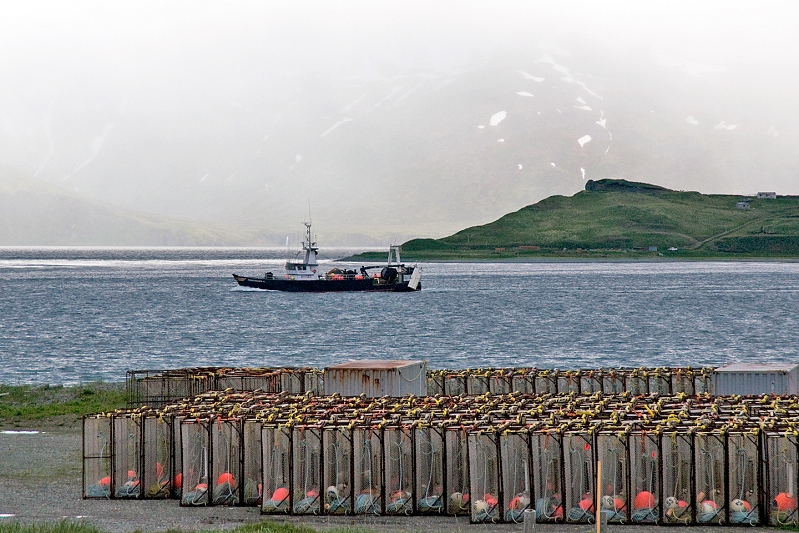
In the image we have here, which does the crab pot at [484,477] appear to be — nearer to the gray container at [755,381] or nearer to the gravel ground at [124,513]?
the gravel ground at [124,513]

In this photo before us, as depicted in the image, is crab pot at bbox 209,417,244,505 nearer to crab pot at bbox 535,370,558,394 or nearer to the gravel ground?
the gravel ground

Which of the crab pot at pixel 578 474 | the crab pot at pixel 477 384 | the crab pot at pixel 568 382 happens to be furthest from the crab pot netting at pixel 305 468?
the crab pot at pixel 568 382

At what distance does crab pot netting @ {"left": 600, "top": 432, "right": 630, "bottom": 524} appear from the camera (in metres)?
21.1

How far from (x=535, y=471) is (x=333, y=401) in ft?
24.4

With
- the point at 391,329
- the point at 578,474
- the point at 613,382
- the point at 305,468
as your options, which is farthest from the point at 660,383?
the point at 391,329

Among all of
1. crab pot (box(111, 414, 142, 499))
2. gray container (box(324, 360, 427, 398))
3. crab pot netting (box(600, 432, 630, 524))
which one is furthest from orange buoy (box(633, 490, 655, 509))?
crab pot (box(111, 414, 142, 499))

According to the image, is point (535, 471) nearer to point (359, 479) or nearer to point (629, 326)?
point (359, 479)

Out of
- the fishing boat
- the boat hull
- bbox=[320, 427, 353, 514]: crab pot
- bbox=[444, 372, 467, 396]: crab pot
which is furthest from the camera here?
the boat hull

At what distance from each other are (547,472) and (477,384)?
506 inches

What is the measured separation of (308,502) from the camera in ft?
72.4

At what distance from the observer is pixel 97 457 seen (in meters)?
24.4

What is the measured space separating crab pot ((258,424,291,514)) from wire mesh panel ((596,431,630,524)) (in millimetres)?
6394

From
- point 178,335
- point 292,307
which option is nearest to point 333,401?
point 178,335

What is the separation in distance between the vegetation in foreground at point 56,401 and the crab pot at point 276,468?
56.3 ft
